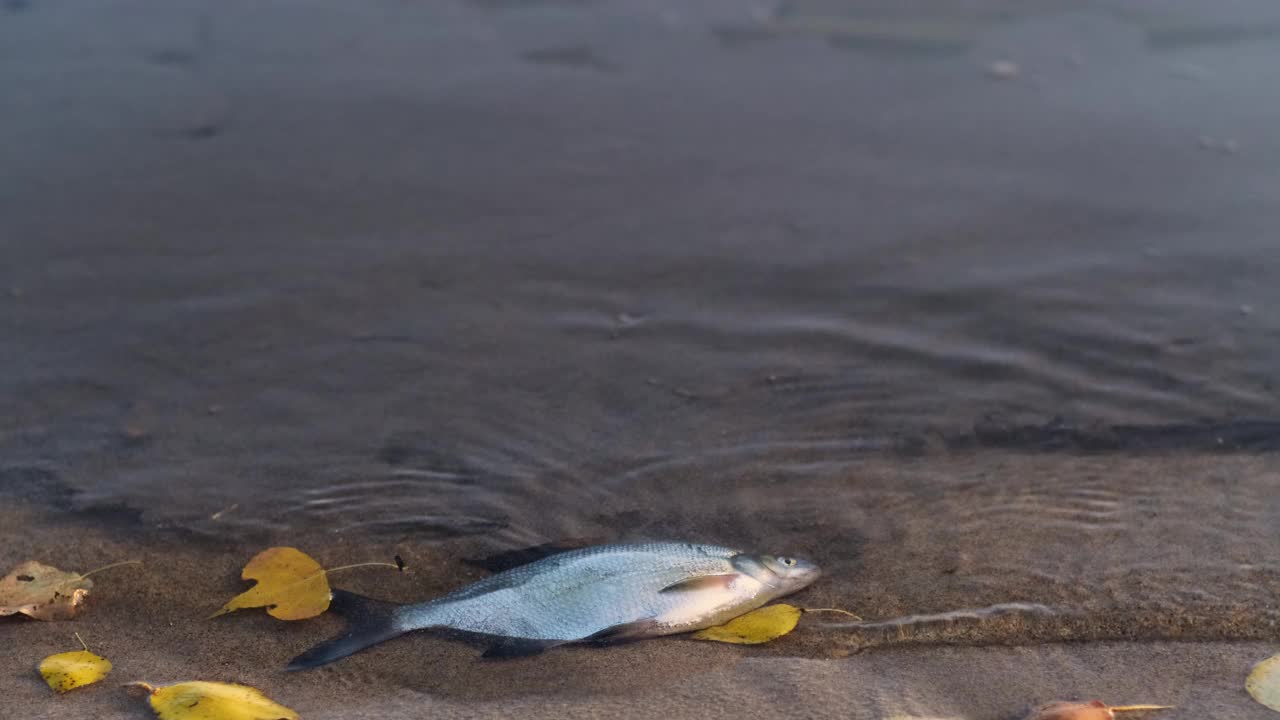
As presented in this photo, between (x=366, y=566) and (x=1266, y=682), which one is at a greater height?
(x=1266, y=682)

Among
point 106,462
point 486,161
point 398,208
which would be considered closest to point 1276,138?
point 486,161

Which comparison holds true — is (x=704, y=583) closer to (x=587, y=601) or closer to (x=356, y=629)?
(x=587, y=601)

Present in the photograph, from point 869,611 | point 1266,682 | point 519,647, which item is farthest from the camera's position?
point 869,611

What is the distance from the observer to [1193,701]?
3314 millimetres

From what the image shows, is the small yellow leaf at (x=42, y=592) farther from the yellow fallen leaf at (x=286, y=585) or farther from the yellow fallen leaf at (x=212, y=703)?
the yellow fallen leaf at (x=212, y=703)

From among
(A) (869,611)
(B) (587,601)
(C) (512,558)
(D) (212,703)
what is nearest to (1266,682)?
(A) (869,611)

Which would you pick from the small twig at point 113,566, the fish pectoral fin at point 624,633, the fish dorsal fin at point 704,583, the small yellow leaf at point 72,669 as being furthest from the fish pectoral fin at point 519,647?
the small twig at point 113,566

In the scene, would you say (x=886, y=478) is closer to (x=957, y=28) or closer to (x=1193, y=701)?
(x=1193, y=701)

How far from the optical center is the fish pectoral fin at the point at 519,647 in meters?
3.54

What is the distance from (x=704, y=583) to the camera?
3.73 metres

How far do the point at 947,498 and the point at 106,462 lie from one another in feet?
10.3

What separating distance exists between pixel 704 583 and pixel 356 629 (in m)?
1.05

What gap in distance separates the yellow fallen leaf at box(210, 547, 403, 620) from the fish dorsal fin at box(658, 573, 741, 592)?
961mm

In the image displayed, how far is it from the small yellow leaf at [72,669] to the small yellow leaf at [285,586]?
38 centimetres
